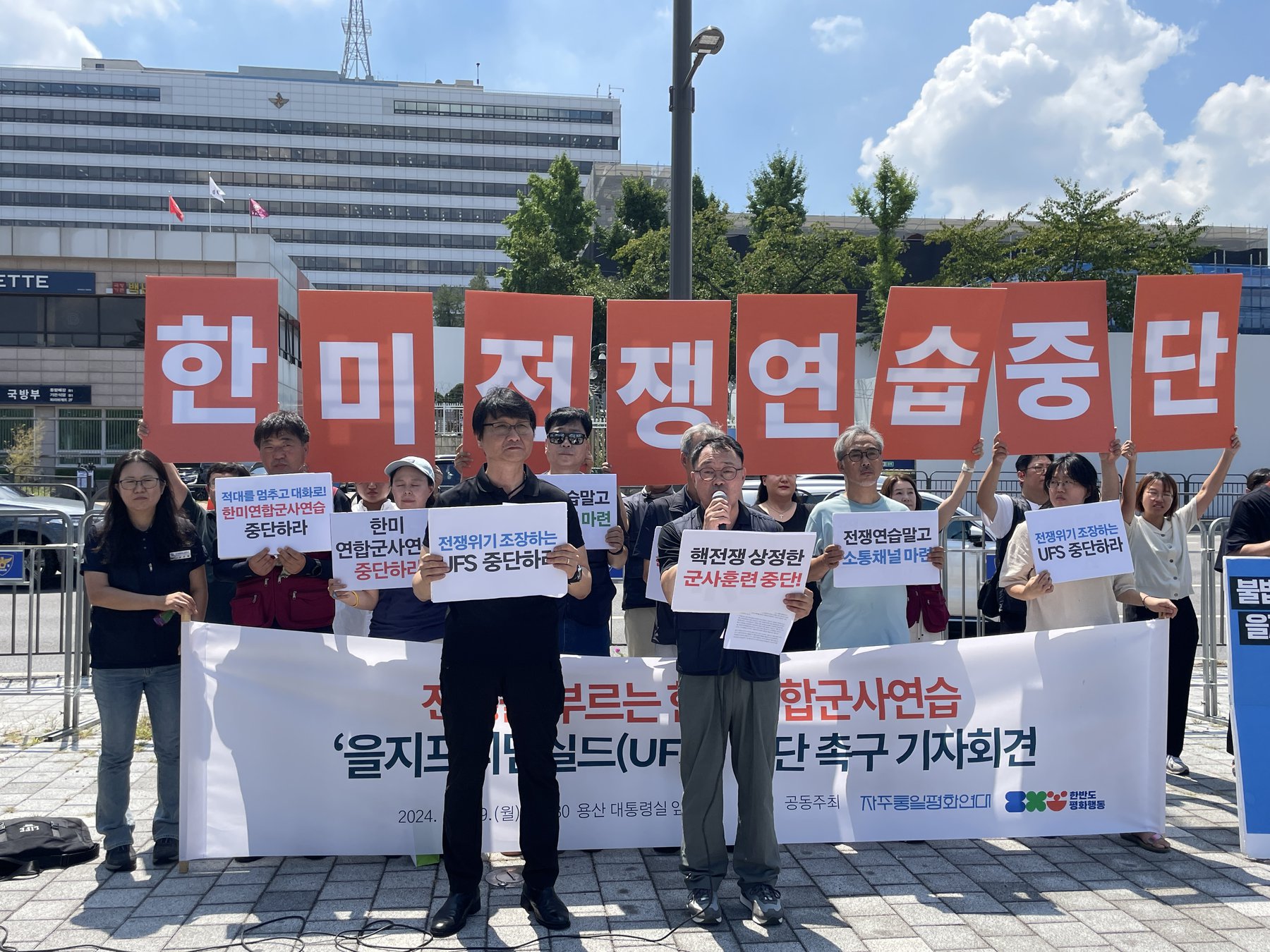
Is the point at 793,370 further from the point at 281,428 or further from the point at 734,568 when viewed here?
the point at 281,428

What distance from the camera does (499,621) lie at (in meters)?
3.97

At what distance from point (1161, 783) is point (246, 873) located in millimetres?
4390

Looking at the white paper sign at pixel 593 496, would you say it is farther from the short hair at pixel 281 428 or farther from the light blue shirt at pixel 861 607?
the short hair at pixel 281 428

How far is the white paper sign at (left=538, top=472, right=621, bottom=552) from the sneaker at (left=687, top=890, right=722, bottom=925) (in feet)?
5.89

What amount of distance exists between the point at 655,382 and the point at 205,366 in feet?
8.59

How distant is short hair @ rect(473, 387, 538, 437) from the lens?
3.99m

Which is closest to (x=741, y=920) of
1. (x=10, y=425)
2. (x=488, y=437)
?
(x=488, y=437)

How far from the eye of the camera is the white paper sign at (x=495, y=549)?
3.90m

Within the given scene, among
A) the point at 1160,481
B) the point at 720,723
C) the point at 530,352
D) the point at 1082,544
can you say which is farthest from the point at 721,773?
the point at 1160,481

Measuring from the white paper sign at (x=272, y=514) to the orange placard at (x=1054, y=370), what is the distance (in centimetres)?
389

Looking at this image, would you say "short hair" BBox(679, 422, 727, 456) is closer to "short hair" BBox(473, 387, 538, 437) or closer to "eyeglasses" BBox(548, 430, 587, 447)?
"short hair" BBox(473, 387, 538, 437)

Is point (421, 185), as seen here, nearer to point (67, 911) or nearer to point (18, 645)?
point (18, 645)

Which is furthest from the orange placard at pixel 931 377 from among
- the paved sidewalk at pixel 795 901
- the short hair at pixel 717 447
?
the paved sidewalk at pixel 795 901

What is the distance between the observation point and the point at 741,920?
399cm
